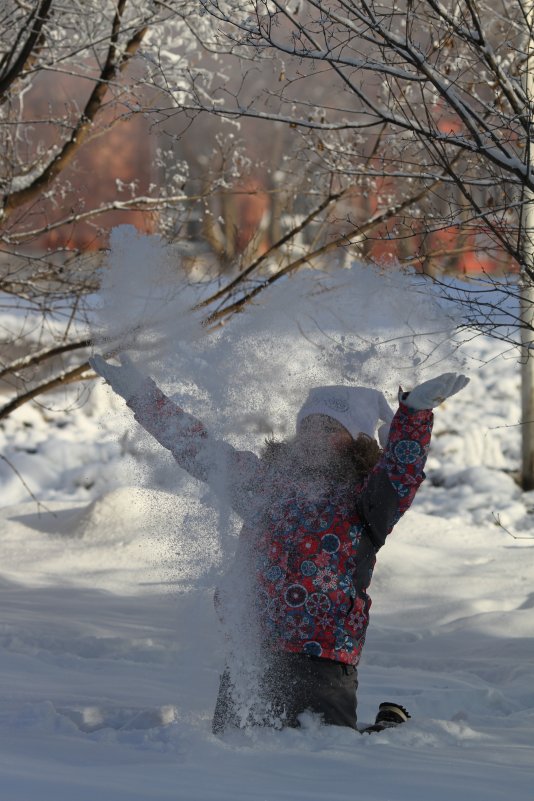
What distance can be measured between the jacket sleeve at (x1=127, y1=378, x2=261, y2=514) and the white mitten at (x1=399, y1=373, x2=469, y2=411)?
618 mm

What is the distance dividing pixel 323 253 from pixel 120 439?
1.97 metres

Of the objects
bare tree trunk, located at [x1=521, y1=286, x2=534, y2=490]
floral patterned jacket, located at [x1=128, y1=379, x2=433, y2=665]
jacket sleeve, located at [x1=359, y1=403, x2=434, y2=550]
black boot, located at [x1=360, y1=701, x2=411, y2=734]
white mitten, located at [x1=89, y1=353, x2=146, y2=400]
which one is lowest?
black boot, located at [x1=360, y1=701, x2=411, y2=734]

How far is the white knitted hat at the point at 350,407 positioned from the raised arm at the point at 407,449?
25 centimetres

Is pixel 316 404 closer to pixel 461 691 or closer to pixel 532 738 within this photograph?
pixel 532 738

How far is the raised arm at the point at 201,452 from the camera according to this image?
10.8ft

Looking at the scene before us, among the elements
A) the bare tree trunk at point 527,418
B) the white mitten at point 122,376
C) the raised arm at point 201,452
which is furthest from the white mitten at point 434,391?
the bare tree trunk at point 527,418

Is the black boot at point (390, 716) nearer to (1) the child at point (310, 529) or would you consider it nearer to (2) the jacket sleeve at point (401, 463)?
(1) the child at point (310, 529)

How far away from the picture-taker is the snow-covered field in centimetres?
245

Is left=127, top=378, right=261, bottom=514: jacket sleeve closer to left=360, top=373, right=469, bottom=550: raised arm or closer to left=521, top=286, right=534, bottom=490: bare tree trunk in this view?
left=360, top=373, right=469, bottom=550: raised arm

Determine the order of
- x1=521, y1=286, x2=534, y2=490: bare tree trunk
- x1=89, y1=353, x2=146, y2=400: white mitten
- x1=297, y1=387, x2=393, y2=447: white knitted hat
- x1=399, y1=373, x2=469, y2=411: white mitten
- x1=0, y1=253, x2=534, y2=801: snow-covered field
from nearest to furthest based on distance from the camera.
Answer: x1=0, y1=253, x2=534, y2=801: snow-covered field → x1=399, y1=373, x2=469, y2=411: white mitten → x1=297, y1=387, x2=393, y2=447: white knitted hat → x1=89, y1=353, x2=146, y2=400: white mitten → x1=521, y1=286, x2=534, y2=490: bare tree trunk

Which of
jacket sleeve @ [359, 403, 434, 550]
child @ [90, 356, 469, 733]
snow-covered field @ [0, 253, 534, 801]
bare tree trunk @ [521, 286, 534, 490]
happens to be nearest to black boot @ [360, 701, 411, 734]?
child @ [90, 356, 469, 733]

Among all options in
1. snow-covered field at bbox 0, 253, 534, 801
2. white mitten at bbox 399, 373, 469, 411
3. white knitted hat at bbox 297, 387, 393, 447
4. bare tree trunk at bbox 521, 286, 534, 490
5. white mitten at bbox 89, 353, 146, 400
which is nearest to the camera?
snow-covered field at bbox 0, 253, 534, 801

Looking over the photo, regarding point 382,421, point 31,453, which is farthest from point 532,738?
point 31,453

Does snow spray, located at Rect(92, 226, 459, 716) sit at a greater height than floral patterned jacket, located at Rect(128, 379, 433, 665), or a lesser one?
greater
